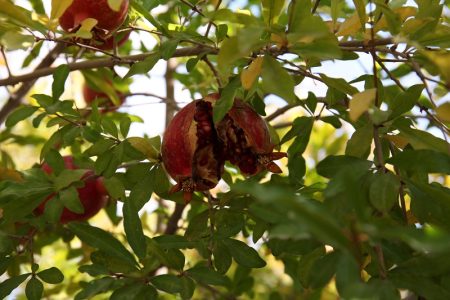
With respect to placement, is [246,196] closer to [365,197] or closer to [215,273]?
[215,273]

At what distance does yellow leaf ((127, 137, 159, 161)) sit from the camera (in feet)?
3.96

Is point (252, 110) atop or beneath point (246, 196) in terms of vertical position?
atop

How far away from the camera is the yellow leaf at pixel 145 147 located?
3.96ft

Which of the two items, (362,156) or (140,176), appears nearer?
(362,156)

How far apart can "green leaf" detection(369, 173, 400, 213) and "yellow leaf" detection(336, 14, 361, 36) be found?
285 mm

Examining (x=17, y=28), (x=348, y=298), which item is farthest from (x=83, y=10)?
(x=348, y=298)

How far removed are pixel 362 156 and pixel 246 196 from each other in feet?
0.93

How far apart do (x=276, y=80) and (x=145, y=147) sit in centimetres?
34

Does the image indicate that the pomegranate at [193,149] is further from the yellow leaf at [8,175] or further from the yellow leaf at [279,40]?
the yellow leaf at [8,175]

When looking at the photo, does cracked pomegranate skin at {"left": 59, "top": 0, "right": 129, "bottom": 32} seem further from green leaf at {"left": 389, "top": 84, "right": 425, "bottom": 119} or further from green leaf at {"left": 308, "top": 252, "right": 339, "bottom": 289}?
green leaf at {"left": 308, "top": 252, "right": 339, "bottom": 289}

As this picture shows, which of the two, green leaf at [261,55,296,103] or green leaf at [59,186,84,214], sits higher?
green leaf at [261,55,296,103]

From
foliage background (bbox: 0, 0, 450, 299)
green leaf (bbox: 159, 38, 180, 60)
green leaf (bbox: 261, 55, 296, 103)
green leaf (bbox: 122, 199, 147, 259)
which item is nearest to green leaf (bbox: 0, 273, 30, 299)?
foliage background (bbox: 0, 0, 450, 299)

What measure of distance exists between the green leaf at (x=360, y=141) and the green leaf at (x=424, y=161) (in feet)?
0.22

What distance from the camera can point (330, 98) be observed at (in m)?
1.26
